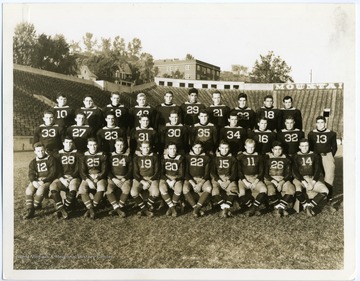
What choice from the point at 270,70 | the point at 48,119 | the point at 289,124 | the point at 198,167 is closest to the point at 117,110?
the point at 48,119

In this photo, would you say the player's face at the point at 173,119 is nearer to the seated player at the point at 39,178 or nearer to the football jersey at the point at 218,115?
the football jersey at the point at 218,115

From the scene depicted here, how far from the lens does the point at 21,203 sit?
260cm

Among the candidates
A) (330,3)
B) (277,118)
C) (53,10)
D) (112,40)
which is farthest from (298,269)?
(53,10)

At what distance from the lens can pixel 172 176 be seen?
2.58 m

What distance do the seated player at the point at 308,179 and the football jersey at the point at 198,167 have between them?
686 mm

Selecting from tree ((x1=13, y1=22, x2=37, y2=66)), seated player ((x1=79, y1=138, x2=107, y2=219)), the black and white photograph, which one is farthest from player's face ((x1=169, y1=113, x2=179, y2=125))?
tree ((x1=13, y1=22, x2=37, y2=66))

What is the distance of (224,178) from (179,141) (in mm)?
454

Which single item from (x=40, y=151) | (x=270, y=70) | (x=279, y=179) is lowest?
(x=279, y=179)

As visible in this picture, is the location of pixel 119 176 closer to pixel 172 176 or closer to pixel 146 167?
pixel 146 167

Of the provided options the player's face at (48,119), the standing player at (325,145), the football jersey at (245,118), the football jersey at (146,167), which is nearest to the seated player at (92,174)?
the football jersey at (146,167)

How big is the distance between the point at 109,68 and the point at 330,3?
1835mm

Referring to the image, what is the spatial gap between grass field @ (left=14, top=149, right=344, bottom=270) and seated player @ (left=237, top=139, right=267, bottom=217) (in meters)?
0.12

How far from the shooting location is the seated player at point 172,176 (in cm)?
254

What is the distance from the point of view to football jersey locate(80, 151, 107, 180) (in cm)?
256
